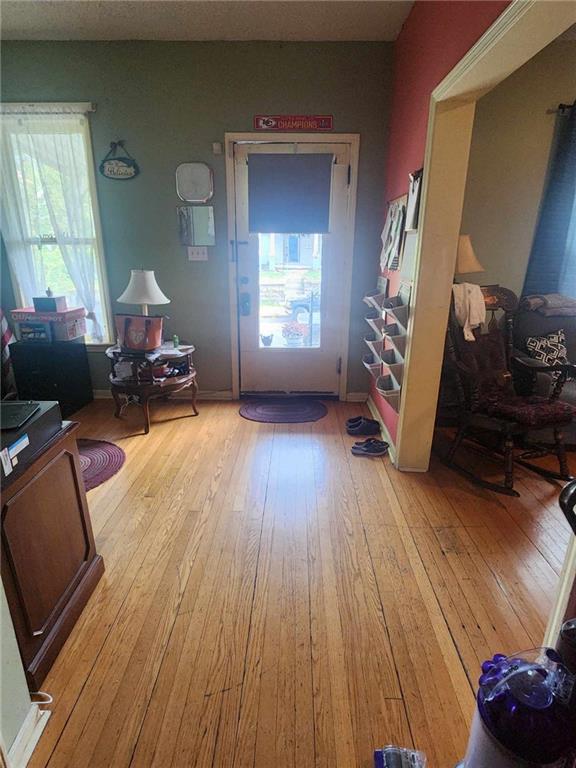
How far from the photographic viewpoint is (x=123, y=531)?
2035 millimetres

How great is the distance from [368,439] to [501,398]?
0.91 meters

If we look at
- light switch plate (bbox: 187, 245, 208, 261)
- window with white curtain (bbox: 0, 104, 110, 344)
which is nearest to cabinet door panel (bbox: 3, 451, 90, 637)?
light switch plate (bbox: 187, 245, 208, 261)

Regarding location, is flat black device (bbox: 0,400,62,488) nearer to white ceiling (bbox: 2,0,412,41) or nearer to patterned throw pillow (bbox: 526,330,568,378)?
white ceiling (bbox: 2,0,412,41)

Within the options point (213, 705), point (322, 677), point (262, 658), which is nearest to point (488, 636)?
point (322, 677)

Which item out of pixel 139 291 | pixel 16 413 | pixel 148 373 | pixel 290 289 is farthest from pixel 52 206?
pixel 16 413

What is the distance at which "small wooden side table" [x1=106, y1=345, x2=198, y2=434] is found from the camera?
3.06 metres

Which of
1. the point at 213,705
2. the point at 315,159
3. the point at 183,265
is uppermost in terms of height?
the point at 315,159

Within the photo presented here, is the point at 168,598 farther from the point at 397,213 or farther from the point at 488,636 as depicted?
the point at 397,213

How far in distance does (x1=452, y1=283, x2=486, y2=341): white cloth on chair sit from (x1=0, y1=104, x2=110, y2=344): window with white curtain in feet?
9.19

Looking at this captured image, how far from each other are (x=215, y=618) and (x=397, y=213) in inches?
102

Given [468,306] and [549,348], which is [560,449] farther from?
[468,306]

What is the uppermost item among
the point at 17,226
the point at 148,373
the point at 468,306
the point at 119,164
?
the point at 119,164

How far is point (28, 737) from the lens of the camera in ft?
3.72

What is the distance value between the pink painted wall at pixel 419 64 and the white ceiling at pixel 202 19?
261mm
